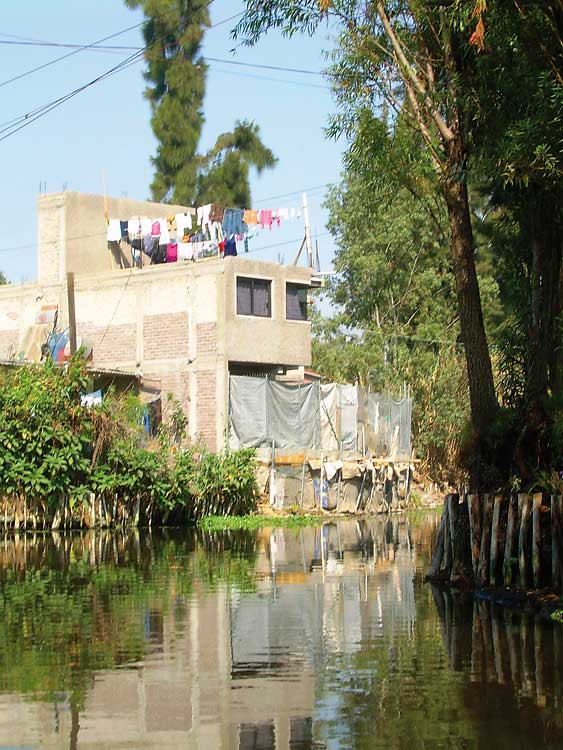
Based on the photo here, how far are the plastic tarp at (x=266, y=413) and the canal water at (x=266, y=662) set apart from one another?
1609cm

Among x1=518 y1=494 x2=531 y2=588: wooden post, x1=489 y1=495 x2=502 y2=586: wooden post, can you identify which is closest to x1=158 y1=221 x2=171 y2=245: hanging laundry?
x1=489 y1=495 x2=502 y2=586: wooden post

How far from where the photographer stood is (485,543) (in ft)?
50.4

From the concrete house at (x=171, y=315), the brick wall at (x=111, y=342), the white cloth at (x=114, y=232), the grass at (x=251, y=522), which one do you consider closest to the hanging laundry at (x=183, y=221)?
the white cloth at (x=114, y=232)

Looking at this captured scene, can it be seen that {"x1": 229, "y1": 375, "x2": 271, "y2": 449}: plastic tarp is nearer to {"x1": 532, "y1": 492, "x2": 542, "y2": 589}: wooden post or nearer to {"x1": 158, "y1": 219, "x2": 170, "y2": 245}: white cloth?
{"x1": 158, "y1": 219, "x2": 170, "y2": 245}: white cloth

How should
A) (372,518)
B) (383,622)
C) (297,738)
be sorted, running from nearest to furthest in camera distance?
(297,738) → (383,622) → (372,518)

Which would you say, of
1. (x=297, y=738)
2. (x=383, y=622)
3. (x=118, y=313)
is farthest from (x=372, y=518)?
(x=297, y=738)

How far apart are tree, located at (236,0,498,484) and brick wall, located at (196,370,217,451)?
20378 mm

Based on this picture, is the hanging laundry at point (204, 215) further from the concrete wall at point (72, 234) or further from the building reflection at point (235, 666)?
the building reflection at point (235, 666)

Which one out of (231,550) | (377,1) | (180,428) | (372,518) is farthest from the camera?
(180,428)

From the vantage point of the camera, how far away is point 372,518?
1383 inches

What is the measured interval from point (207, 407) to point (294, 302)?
205 inches

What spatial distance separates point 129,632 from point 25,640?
3.65 ft

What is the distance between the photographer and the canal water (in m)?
8.27

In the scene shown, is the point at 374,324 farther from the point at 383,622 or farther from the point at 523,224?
the point at 383,622
